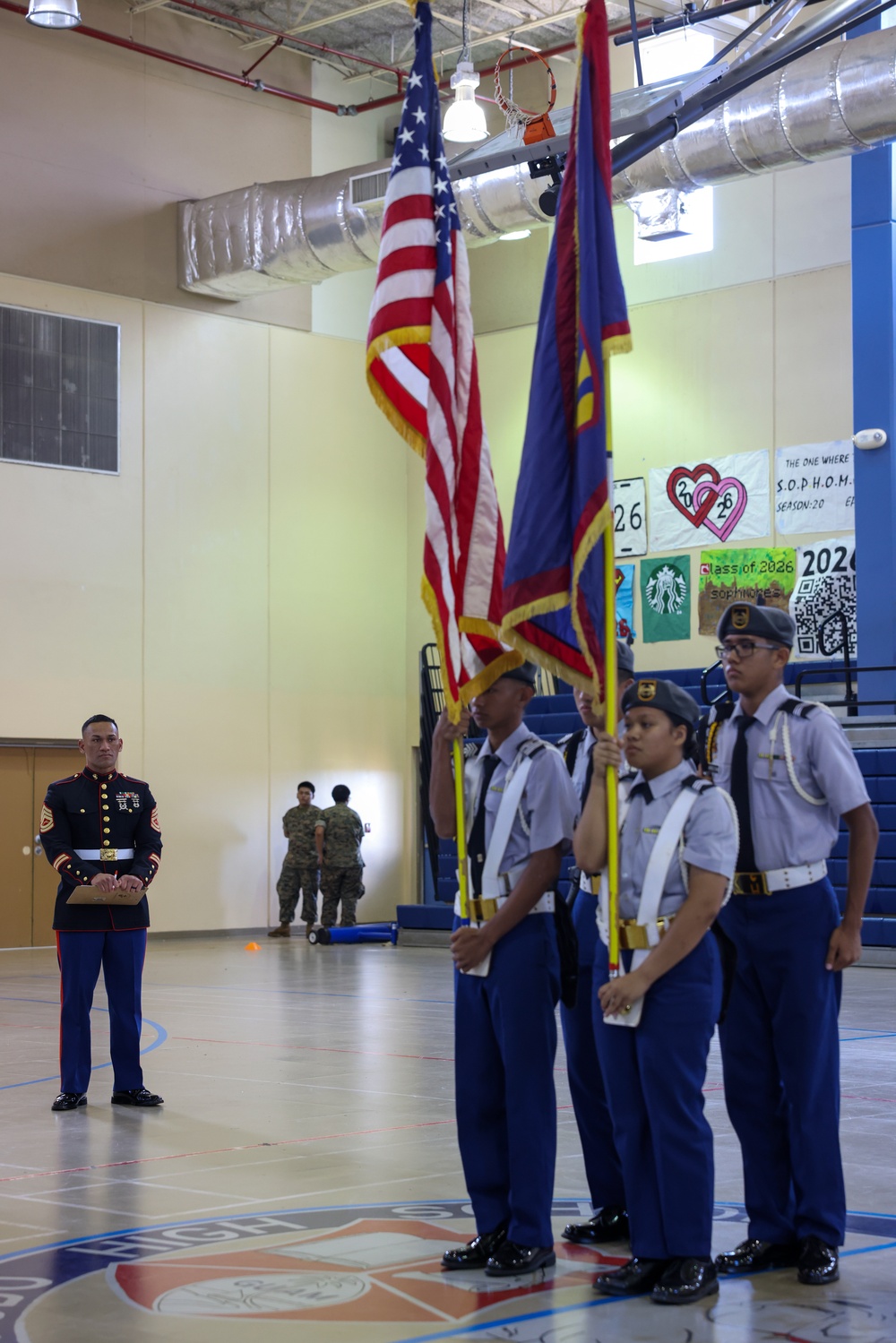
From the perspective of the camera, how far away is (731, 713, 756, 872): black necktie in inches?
194

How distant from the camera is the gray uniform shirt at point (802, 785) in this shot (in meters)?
4.89

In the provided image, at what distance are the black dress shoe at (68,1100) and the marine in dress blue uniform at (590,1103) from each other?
11.4ft

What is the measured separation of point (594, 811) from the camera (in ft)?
15.3

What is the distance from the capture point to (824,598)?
1883cm

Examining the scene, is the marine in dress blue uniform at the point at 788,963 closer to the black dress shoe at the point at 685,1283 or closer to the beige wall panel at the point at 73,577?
the black dress shoe at the point at 685,1283

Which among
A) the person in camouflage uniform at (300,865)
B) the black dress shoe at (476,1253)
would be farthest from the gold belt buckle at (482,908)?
the person in camouflage uniform at (300,865)

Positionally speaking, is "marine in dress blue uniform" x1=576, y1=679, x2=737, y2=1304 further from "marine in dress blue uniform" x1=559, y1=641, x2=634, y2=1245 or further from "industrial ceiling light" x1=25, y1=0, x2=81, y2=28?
"industrial ceiling light" x1=25, y1=0, x2=81, y2=28

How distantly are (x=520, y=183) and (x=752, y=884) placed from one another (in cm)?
1335

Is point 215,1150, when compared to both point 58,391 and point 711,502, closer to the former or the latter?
point 58,391

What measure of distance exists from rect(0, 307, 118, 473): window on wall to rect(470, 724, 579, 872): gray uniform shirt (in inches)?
605

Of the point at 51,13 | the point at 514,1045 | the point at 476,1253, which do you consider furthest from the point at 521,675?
the point at 51,13

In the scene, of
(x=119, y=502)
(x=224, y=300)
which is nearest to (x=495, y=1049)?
(x=119, y=502)

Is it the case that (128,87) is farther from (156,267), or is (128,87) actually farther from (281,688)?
(281,688)

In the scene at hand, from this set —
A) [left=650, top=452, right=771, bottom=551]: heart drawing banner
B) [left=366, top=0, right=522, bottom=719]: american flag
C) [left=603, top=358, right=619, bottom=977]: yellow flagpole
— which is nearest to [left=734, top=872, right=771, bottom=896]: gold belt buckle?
[left=603, top=358, right=619, bottom=977]: yellow flagpole
